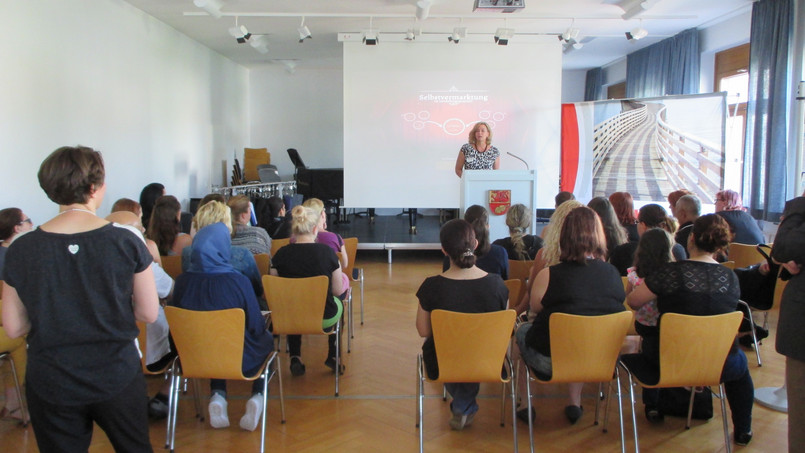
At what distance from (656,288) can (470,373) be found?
0.92 meters

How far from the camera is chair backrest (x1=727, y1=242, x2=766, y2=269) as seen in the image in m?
4.05

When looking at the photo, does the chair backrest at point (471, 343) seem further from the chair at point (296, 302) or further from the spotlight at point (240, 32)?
the spotlight at point (240, 32)

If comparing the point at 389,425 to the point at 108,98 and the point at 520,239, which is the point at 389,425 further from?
the point at 108,98

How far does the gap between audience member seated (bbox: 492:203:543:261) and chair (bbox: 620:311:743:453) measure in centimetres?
137

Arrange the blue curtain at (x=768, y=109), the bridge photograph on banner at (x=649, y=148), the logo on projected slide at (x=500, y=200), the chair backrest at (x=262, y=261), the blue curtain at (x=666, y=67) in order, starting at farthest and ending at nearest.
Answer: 1. the blue curtain at (x=666, y=67)
2. the bridge photograph on banner at (x=649, y=148)
3. the blue curtain at (x=768, y=109)
4. the logo on projected slide at (x=500, y=200)
5. the chair backrest at (x=262, y=261)

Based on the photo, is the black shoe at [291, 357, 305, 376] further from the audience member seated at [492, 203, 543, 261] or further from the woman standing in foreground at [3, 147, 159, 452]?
the woman standing in foreground at [3, 147, 159, 452]

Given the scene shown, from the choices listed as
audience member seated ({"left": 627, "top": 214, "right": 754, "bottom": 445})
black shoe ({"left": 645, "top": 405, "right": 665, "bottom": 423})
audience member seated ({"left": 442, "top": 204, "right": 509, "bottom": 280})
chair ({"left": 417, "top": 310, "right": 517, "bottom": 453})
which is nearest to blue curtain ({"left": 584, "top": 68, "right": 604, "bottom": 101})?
audience member seated ({"left": 442, "top": 204, "right": 509, "bottom": 280})

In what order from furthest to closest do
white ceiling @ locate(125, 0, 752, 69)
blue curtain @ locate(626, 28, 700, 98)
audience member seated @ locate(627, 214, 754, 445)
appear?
blue curtain @ locate(626, 28, 700, 98) < white ceiling @ locate(125, 0, 752, 69) < audience member seated @ locate(627, 214, 754, 445)

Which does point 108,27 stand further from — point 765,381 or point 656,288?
point 765,381

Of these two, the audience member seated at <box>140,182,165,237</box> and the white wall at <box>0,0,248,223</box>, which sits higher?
the white wall at <box>0,0,248,223</box>

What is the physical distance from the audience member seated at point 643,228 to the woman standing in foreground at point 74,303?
2.65m

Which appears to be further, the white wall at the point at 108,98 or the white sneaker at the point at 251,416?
the white wall at the point at 108,98

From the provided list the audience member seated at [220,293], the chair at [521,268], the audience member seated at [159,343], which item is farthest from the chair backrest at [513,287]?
the audience member seated at [159,343]

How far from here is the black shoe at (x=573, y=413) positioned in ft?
9.82
